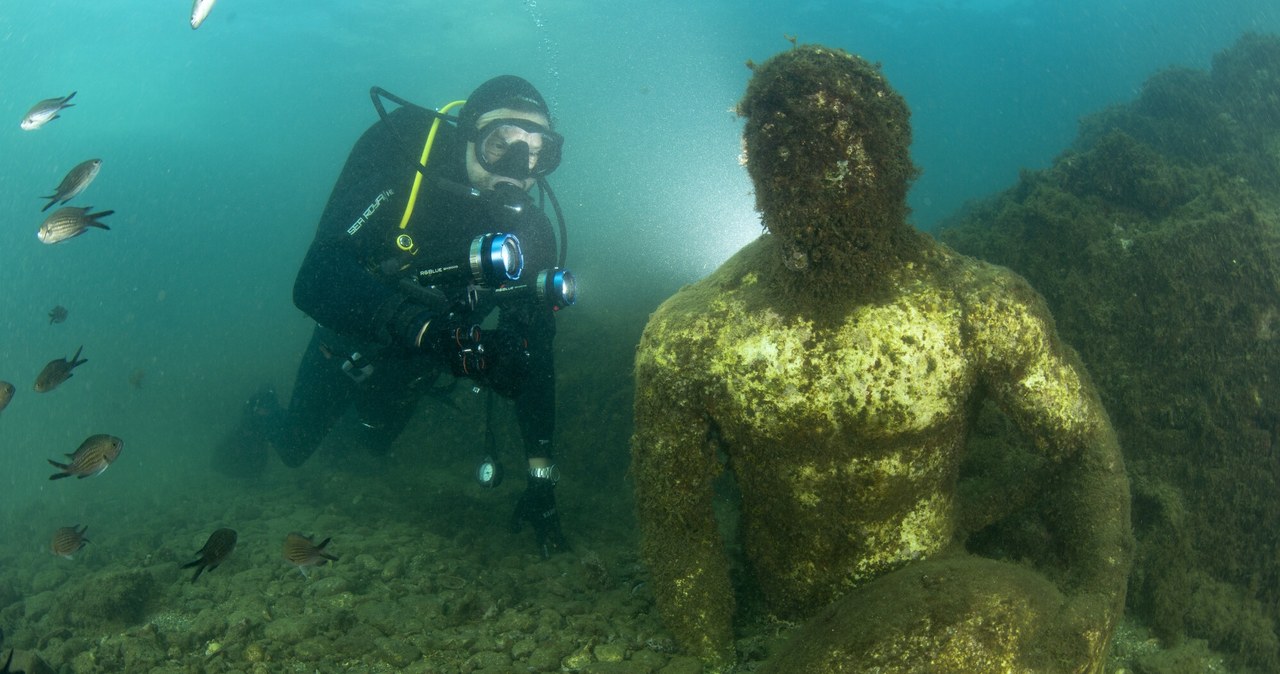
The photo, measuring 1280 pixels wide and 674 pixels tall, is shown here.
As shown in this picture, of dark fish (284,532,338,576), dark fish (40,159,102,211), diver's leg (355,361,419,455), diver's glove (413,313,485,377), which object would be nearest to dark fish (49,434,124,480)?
dark fish (284,532,338,576)

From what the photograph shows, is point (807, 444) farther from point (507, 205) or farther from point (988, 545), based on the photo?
point (507, 205)

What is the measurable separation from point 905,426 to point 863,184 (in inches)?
40.3

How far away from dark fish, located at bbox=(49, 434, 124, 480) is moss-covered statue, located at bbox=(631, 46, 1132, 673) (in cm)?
462

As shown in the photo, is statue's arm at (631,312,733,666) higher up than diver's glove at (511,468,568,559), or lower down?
higher up

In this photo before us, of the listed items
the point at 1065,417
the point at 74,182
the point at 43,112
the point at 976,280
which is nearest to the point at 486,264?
the point at 976,280

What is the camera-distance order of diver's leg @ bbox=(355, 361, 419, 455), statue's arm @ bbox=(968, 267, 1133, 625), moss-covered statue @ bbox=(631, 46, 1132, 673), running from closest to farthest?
moss-covered statue @ bbox=(631, 46, 1132, 673) < statue's arm @ bbox=(968, 267, 1133, 625) < diver's leg @ bbox=(355, 361, 419, 455)

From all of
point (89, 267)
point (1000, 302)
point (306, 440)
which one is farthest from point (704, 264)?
point (89, 267)

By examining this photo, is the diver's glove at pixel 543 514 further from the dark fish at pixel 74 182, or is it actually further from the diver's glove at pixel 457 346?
the dark fish at pixel 74 182

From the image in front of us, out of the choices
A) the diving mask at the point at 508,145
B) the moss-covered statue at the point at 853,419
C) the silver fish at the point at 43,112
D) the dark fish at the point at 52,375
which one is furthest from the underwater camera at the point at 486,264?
the silver fish at the point at 43,112

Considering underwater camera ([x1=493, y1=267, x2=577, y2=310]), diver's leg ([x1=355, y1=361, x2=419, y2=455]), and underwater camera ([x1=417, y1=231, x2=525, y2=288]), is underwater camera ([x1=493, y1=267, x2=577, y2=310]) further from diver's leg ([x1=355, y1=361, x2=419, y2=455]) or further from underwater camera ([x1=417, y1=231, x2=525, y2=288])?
diver's leg ([x1=355, y1=361, x2=419, y2=455])

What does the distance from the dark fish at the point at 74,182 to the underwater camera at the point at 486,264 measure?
11.9 ft

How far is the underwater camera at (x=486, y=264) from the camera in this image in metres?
4.14

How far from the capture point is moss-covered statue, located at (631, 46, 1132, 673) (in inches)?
85.8

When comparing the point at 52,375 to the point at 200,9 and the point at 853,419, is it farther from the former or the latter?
the point at 853,419
